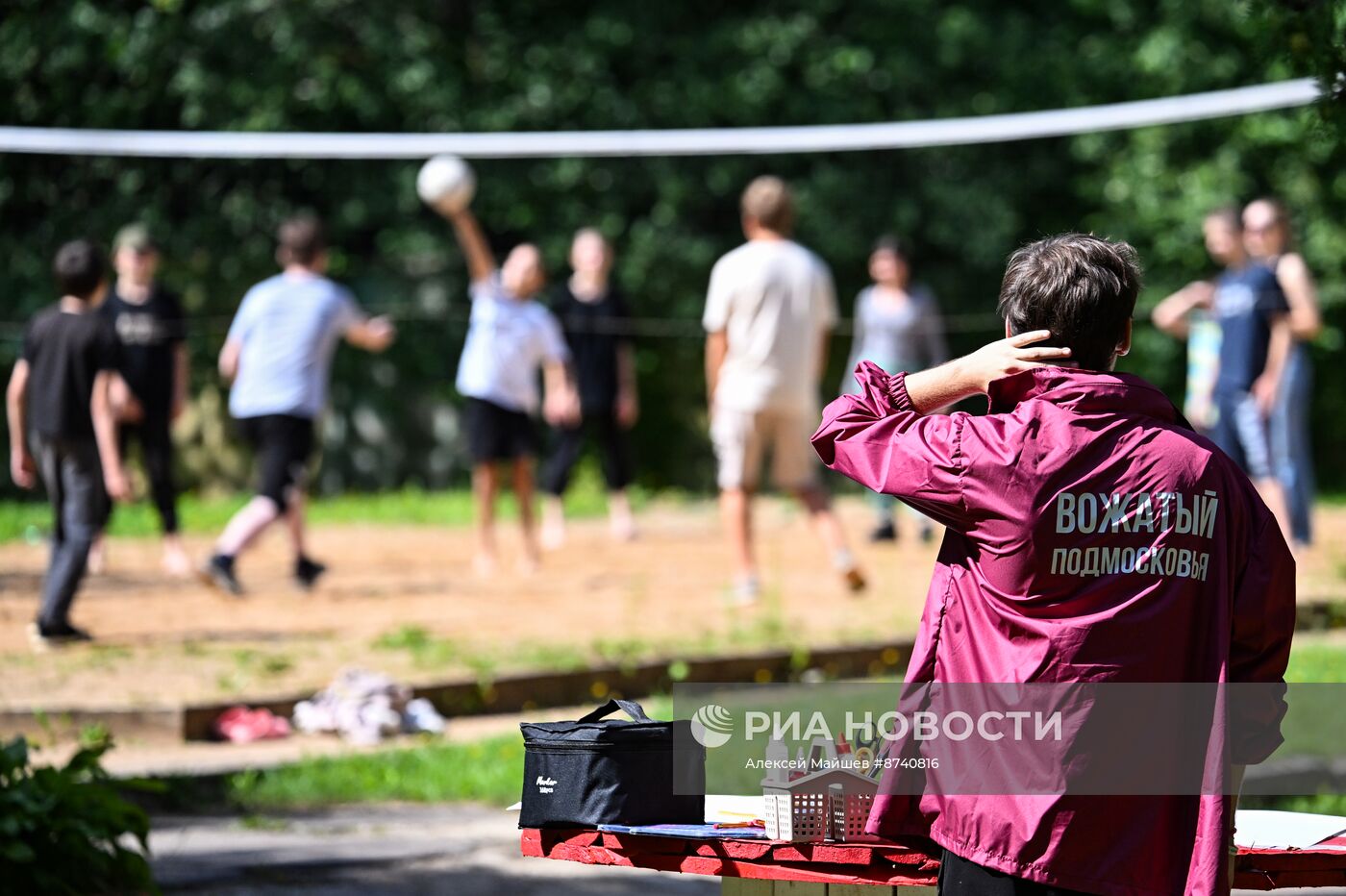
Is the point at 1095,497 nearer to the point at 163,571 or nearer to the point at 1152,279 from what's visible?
the point at 163,571

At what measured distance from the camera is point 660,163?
58.5ft

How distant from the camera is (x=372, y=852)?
5930 mm

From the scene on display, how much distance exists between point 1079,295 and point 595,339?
10.2 metres

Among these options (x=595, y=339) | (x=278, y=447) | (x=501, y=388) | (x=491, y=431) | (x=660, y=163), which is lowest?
(x=278, y=447)

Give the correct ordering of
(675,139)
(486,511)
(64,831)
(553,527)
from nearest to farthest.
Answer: (64,831)
(486,511)
(675,139)
(553,527)

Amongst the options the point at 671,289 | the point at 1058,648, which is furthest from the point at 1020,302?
the point at 671,289

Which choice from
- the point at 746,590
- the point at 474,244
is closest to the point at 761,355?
the point at 746,590

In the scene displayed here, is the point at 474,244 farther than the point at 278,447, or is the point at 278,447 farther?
the point at 474,244

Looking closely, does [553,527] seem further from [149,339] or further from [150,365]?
[149,339]

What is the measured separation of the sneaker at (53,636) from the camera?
8.45 m

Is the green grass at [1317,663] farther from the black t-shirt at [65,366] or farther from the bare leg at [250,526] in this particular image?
the black t-shirt at [65,366]

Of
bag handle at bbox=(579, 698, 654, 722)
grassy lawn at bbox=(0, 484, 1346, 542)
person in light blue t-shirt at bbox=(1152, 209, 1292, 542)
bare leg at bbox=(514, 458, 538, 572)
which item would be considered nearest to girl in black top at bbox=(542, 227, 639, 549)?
grassy lawn at bbox=(0, 484, 1346, 542)

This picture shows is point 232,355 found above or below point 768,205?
below

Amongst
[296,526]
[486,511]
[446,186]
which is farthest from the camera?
[486,511]
